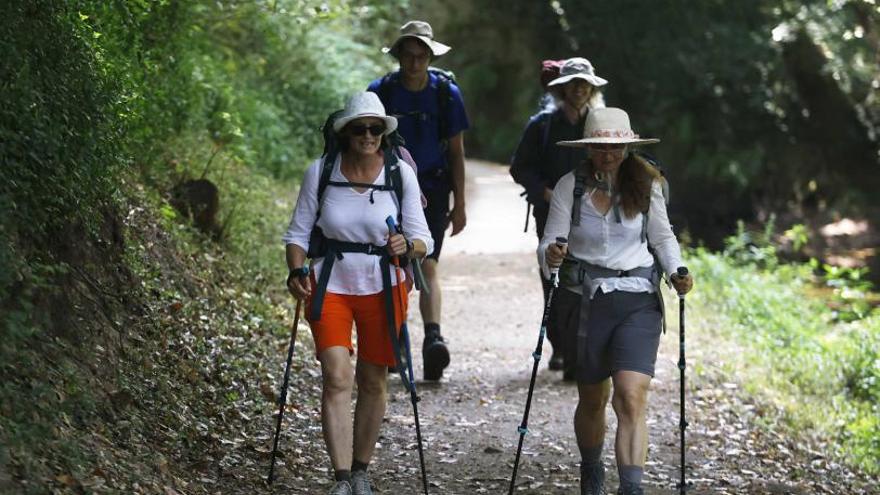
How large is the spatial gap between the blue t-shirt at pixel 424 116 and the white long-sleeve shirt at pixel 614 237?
8.99 feet

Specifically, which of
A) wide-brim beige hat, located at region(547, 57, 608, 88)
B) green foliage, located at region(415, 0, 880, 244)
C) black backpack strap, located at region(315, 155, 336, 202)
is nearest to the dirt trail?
black backpack strap, located at region(315, 155, 336, 202)

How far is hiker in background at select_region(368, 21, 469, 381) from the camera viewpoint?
9383 millimetres

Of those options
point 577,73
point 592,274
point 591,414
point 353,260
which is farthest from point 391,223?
point 577,73

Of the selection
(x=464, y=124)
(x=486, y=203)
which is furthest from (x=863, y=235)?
(x=464, y=124)

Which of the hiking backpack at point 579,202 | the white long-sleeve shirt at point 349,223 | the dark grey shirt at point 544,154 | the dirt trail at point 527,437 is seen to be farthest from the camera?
the dark grey shirt at point 544,154

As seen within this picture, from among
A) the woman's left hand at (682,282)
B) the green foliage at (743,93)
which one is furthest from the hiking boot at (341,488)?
the green foliage at (743,93)

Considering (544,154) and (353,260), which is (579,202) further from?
(544,154)

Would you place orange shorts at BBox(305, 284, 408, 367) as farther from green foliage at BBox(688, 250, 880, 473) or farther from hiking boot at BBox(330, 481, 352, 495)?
green foliage at BBox(688, 250, 880, 473)

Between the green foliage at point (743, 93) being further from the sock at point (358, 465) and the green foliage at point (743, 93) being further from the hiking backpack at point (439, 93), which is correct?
the sock at point (358, 465)

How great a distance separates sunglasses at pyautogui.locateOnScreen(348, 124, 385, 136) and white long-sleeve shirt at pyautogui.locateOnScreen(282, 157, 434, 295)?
20 cm

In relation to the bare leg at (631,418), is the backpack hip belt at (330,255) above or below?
above

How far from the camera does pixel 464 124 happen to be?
9.77 meters

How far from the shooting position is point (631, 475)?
6.68 meters

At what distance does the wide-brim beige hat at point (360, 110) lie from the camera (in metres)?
6.73
